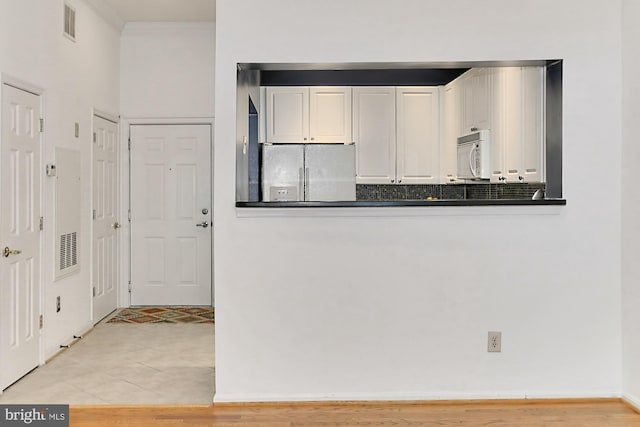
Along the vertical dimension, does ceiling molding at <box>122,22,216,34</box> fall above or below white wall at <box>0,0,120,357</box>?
above

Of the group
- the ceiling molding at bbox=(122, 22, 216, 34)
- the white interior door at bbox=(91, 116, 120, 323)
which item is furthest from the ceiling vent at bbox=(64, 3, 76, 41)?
the ceiling molding at bbox=(122, 22, 216, 34)

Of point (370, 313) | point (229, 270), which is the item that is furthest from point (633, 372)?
point (229, 270)

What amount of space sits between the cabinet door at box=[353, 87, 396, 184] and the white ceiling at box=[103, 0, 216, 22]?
1672 mm

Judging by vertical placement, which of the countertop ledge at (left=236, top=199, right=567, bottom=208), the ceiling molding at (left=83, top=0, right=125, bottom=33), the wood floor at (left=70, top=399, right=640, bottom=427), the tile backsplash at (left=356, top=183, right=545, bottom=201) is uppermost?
the ceiling molding at (left=83, top=0, right=125, bottom=33)

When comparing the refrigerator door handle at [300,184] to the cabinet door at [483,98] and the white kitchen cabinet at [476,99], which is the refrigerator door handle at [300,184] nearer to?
the white kitchen cabinet at [476,99]

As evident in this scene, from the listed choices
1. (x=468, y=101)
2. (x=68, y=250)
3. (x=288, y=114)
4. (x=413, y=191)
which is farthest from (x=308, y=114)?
(x=68, y=250)

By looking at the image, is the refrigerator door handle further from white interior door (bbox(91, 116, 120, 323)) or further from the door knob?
the door knob

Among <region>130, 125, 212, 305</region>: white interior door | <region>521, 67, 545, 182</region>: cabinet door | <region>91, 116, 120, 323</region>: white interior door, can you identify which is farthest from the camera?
<region>130, 125, 212, 305</region>: white interior door

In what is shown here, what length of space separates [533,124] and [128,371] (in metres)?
3.16

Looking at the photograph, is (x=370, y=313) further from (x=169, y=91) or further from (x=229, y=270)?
(x=169, y=91)

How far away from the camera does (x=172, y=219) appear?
251 inches

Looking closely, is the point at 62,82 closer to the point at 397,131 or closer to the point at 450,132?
the point at 397,131

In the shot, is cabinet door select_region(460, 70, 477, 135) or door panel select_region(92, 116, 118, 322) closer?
cabinet door select_region(460, 70, 477, 135)

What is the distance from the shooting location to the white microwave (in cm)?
445
